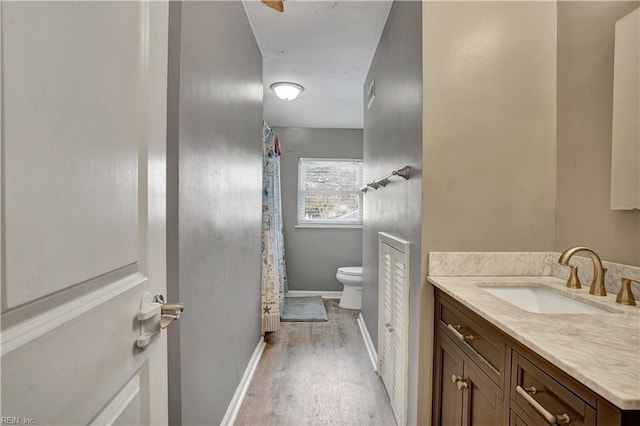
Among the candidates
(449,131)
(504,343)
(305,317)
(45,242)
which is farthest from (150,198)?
(305,317)

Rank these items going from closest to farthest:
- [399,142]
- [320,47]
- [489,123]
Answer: [489,123]
[399,142]
[320,47]

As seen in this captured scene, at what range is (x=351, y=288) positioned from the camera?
13.1 ft

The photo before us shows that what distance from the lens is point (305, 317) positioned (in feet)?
11.9

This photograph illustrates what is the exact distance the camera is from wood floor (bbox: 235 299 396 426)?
188 centimetres

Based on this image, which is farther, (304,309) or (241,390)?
(304,309)

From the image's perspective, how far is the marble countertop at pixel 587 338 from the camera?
23.6 inches

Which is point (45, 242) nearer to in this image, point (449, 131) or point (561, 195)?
point (449, 131)

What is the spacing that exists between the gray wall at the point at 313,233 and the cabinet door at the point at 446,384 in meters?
3.16

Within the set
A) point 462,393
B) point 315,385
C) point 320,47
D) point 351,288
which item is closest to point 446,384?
point 462,393

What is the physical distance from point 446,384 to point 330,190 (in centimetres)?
349

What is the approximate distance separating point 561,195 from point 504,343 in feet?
2.82

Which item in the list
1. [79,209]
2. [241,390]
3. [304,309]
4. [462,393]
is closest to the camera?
[79,209]

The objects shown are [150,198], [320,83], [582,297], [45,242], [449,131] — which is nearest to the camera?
[45,242]

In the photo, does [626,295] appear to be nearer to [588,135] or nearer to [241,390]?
[588,135]
